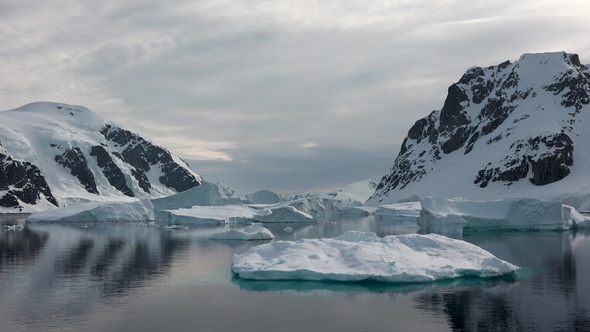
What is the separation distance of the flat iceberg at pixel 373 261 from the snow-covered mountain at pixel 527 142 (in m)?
108

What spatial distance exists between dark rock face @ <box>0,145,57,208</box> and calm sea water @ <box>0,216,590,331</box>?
150246mm

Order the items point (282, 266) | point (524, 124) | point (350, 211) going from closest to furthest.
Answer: point (282, 266) < point (350, 211) < point (524, 124)

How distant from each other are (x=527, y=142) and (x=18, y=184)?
141576mm

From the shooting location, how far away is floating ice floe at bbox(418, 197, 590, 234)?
75625 mm

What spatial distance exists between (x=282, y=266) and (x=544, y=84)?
166 m

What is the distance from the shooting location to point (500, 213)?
76.6 m

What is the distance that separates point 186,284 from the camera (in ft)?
112

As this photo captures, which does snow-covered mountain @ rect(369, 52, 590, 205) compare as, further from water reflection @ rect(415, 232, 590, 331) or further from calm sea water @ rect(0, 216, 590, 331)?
calm sea water @ rect(0, 216, 590, 331)

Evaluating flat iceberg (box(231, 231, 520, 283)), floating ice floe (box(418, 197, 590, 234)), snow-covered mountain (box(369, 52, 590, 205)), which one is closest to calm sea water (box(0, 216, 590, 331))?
flat iceberg (box(231, 231, 520, 283))

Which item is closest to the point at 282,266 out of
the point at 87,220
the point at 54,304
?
the point at 54,304

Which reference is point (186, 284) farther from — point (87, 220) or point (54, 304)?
point (87, 220)

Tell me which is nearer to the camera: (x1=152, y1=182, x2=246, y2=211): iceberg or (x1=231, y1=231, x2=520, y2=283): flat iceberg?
(x1=231, y1=231, x2=520, y2=283): flat iceberg

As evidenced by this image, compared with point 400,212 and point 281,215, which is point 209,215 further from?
point 400,212

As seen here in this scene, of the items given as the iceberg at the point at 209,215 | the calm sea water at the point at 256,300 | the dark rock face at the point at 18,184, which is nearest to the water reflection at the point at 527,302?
the calm sea water at the point at 256,300
